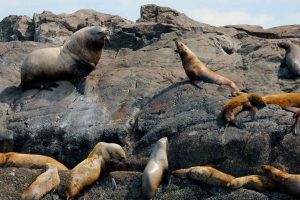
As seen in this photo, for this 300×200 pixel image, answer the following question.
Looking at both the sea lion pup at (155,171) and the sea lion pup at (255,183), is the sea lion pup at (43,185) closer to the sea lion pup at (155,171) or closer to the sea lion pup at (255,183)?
the sea lion pup at (155,171)

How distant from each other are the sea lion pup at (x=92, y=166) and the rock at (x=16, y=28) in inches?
339

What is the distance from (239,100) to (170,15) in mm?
7040

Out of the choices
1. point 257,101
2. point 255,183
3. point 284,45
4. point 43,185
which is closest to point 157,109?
point 257,101

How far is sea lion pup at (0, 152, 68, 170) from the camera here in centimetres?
1123

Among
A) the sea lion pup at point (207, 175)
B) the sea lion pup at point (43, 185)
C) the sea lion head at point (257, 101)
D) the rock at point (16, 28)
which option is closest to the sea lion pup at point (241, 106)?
the sea lion head at point (257, 101)

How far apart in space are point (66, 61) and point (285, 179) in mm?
6426

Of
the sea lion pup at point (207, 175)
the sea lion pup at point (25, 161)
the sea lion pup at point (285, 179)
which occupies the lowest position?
the sea lion pup at point (25, 161)

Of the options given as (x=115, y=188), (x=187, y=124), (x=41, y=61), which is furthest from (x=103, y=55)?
(x=115, y=188)

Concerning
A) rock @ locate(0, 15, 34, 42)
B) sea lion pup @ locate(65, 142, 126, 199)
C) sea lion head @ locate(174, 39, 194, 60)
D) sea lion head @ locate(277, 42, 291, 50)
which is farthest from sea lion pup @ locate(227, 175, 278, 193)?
rock @ locate(0, 15, 34, 42)

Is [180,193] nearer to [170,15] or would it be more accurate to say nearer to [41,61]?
[41,61]

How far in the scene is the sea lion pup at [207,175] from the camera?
31.9ft

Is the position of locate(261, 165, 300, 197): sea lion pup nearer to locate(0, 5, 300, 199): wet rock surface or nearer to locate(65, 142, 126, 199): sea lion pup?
locate(0, 5, 300, 199): wet rock surface

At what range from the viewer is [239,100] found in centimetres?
1115

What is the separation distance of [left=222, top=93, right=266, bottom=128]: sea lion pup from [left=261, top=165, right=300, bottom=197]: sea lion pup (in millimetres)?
1483
